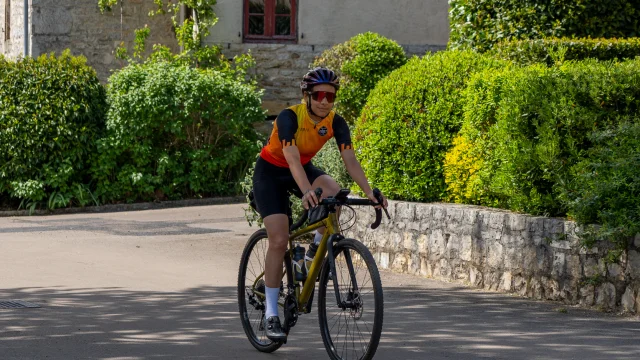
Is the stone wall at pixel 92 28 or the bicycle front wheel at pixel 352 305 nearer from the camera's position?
the bicycle front wheel at pixel 352 305

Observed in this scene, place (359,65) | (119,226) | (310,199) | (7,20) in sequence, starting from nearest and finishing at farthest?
(310,199) < (119,226) < (359,65) < (7,20)

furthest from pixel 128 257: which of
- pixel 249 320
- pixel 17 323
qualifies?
pixel 249 320

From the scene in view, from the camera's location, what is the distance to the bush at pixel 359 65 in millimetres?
16656

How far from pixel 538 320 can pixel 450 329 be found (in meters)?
0.83

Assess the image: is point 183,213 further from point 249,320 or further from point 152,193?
point 249,320

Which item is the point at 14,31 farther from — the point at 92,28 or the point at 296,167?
the point at 296,167

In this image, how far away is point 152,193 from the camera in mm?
17141

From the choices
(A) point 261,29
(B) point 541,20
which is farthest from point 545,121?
(A) point 261,29

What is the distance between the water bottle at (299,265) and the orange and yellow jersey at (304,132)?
22.6 inches

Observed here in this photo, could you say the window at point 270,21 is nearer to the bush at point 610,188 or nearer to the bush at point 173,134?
the bush at point 173,134

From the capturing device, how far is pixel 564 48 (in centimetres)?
1232

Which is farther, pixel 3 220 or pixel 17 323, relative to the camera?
pixel 3 220

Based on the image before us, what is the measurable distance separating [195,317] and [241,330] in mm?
607

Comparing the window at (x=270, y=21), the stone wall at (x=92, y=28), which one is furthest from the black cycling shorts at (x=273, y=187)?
the stone wall at (x=92, y=28)
